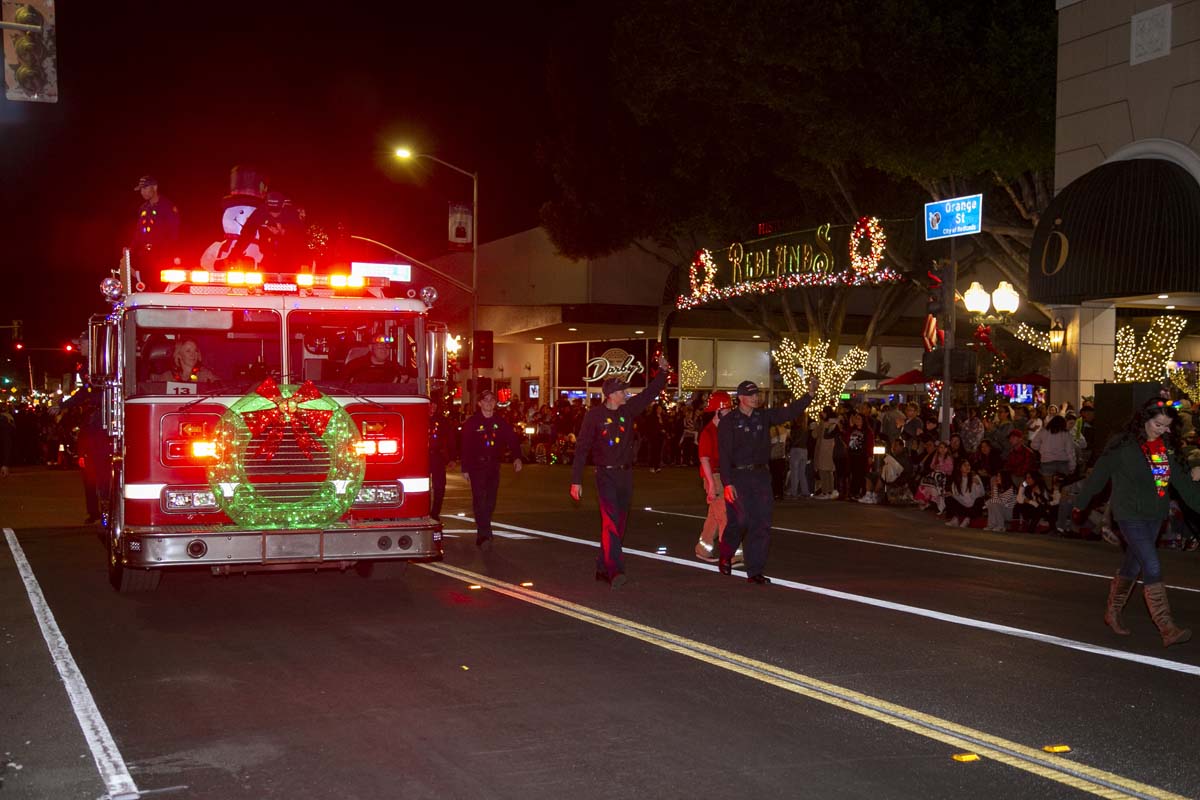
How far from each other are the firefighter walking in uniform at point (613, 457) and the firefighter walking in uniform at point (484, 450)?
110 inches

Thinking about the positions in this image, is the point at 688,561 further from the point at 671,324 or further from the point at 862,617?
the point at 671,324

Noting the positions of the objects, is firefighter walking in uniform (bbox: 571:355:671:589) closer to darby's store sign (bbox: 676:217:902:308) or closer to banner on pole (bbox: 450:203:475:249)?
darby's store sign (bbox: 676:217:902:308)

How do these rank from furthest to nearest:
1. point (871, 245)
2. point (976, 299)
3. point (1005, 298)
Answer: point (871, 245)
point (1005, 298)
point (976, 299)

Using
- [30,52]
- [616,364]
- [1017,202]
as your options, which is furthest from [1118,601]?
[616,364]

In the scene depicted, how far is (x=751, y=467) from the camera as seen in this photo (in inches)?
468

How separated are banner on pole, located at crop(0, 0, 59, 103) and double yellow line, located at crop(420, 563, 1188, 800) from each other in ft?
27.2

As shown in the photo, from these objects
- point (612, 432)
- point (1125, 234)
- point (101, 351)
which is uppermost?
point (1125, 234)

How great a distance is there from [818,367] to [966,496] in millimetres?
18509

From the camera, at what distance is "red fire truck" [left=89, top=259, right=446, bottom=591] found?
994cm

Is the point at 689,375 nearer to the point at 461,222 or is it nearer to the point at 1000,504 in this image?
the point at 461,222

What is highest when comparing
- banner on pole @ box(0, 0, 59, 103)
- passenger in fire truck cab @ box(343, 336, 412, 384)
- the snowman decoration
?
banner on pole @ box(0, 0, 59, 103)

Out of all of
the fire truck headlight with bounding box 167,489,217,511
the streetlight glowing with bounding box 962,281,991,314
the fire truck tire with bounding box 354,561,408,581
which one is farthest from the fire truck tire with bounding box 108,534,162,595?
the streetlight glowing with bounding box 962,281,991,314

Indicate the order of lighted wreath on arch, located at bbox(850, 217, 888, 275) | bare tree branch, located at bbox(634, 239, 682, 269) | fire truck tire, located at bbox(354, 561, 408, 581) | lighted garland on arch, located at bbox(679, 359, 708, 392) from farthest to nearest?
1. lighted garland on arch, located at bbox(679, 359, 708, 392)
2. bare tree branch, located at bbox(634, 239, 682, 269)
3. lighted wreath on arch, located at bbox(850, 217, 888, 275)
4. fire truck tire, located at bbox(354, 561, 408, 581)

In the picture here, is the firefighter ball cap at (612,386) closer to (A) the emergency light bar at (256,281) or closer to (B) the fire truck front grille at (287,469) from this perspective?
(A) the emergency light bar at (256,281)
